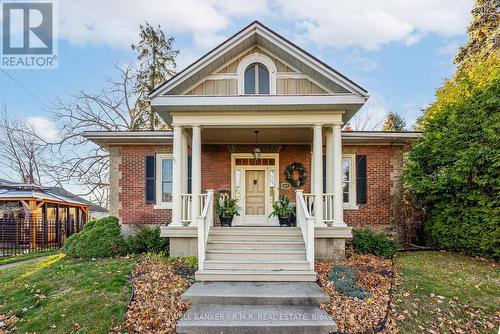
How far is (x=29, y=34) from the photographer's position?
33.7 feet

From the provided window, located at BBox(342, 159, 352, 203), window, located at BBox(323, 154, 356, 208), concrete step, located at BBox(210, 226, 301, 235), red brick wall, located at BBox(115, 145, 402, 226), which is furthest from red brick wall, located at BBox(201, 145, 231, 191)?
window, located at BBox(342, 159, 352, 203)

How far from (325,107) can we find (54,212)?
19.7 metres

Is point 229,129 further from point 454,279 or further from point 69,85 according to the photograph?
point 69,85

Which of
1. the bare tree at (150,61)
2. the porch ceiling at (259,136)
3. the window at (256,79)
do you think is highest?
the bare tree at (150,61)

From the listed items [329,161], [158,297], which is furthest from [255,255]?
[329,161]

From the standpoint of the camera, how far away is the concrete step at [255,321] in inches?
173

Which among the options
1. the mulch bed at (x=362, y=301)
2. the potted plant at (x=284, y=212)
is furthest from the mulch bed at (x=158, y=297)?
the potted plant at (x=284, y=212)

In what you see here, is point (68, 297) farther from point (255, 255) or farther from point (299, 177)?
point (299, 177)

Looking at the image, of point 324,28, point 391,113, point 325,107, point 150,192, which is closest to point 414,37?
point 324,28

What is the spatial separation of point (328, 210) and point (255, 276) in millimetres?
3282

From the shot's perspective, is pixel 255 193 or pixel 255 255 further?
pixel 255 193

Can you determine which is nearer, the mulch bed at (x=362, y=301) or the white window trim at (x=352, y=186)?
the mulch bed at (x=362, y=301)

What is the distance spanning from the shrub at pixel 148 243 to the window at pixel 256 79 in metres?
5.09

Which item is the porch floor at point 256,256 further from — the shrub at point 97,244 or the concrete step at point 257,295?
the shrub at point 97,244
